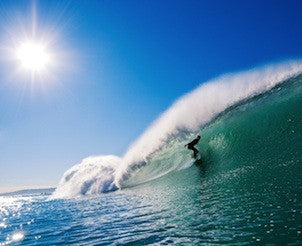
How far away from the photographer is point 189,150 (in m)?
18.8

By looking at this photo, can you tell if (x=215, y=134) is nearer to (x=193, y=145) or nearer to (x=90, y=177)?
(x=193, y=145)

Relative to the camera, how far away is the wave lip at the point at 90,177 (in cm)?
2322

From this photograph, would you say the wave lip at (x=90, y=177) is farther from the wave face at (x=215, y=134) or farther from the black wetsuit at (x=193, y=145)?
the black wetsuit at (x=193, y=145)

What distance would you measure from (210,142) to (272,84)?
6484mm

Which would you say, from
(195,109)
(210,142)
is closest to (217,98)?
(195,109)

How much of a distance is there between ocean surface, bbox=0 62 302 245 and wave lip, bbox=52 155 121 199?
0.11 meters

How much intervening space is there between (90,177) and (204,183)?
1529 cm

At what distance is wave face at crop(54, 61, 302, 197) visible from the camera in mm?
14164

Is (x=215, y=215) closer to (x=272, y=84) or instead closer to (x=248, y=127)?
(x=248, y=127)

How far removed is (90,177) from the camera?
2516 centimetres

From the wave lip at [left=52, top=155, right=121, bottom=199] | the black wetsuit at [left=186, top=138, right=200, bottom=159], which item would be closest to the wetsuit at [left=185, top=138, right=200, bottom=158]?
the black wetsuit at [left=186, top=138, right=200, bottom=159]

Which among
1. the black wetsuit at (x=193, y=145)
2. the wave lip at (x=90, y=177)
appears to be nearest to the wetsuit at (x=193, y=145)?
the black wetsuit at (x=193, y=145)

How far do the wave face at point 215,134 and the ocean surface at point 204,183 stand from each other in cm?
8

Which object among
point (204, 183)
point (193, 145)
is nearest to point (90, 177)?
point (193, 145)
